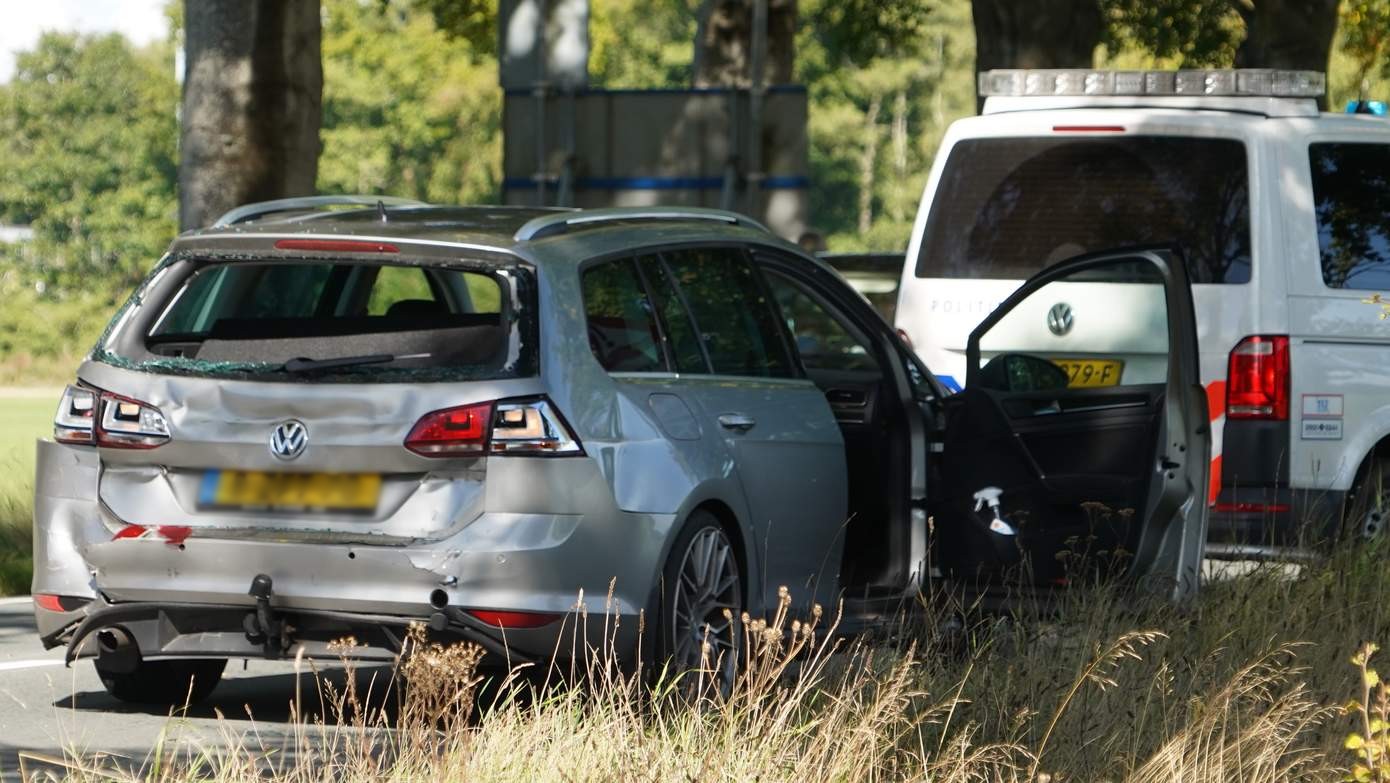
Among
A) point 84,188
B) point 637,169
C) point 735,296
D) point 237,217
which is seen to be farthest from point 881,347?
point 84,188

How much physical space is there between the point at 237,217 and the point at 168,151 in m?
79.4

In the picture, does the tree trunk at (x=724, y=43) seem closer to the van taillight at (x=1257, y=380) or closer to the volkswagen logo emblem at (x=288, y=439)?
the van taillight at (x=1257, y=380)

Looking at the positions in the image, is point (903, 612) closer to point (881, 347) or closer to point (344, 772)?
point (881, 347)

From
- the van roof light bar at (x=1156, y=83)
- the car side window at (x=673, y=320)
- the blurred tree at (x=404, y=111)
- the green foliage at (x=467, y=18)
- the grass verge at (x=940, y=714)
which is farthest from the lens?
the blurred tree at (x=404, y=111)

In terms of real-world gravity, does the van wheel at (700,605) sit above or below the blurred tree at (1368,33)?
below

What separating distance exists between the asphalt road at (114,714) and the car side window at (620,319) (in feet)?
4.71

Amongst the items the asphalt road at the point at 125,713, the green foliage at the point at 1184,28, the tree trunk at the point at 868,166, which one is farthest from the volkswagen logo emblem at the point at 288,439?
the tree trunk at the point at 868,166

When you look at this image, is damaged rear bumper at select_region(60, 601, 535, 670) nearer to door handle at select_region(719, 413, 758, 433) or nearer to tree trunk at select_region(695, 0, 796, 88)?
door handle at select_region(719, 413, 758, 433)

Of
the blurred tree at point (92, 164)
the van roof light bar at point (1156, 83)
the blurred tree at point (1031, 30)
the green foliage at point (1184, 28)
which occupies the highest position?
the green foliage at point (1184, 28)

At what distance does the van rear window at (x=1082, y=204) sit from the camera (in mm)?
9680

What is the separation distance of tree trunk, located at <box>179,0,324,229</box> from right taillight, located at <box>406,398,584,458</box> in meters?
7.43

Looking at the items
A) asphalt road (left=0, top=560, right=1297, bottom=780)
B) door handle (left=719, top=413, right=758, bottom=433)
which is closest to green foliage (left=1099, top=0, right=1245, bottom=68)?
asphalt road (left=0, top=560, right=1297, bottom=780)

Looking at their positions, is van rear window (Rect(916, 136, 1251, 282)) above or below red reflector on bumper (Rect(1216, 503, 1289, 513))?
above

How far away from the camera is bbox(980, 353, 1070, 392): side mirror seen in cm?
791
